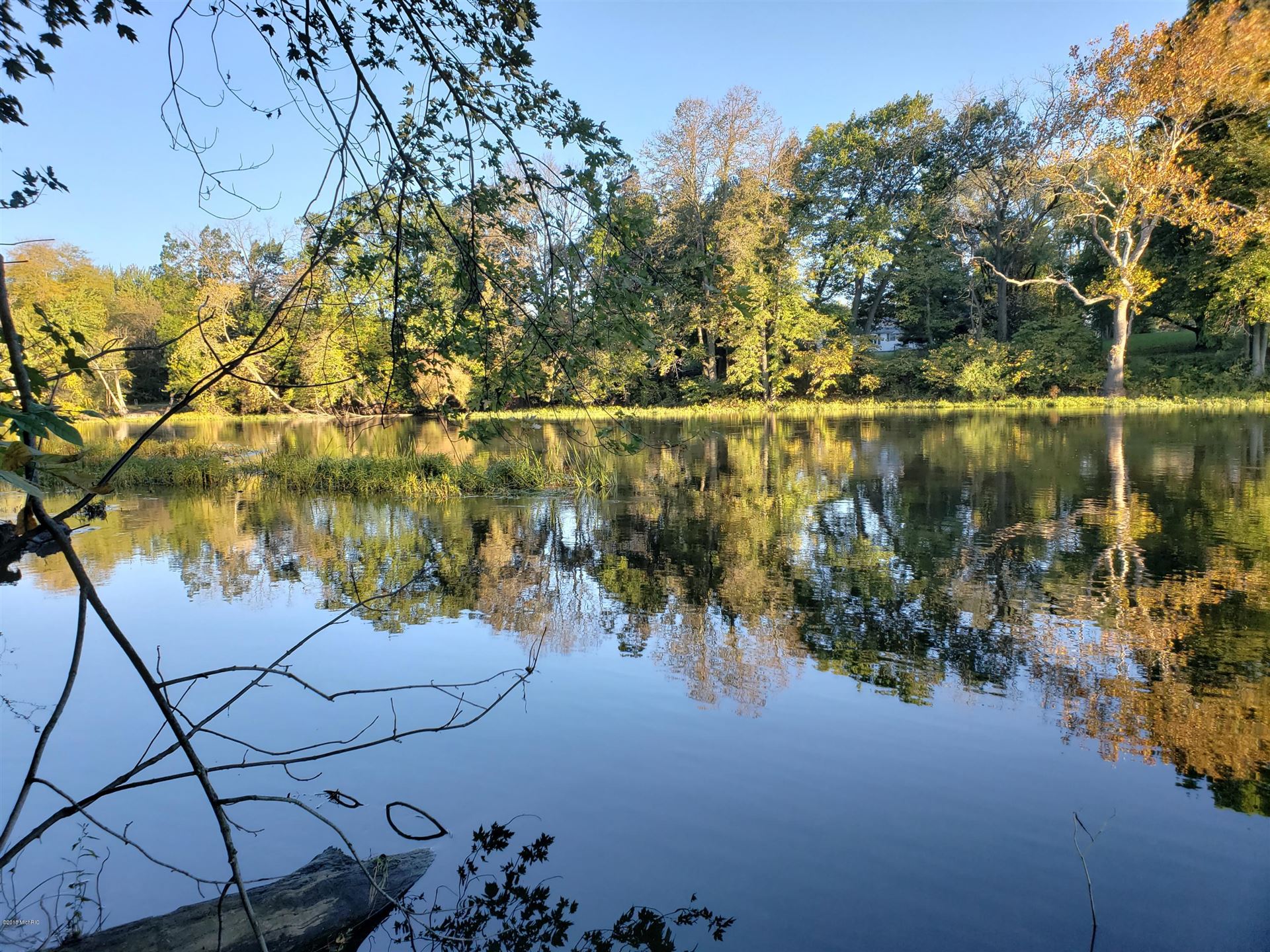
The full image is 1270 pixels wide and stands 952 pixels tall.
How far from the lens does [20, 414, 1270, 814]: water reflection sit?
5480mm

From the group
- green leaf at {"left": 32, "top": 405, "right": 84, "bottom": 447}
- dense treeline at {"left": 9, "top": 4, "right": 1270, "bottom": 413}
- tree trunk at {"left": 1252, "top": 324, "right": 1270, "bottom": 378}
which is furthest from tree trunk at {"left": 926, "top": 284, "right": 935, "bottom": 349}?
green leaf at {"left": 32, "top": 405, "right": 84, "bottom": 447}

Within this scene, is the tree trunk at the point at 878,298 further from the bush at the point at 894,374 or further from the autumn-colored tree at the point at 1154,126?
the autumn-colored tree at the point at 1154,126

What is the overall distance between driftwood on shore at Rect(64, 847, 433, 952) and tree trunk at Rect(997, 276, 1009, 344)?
131 ft

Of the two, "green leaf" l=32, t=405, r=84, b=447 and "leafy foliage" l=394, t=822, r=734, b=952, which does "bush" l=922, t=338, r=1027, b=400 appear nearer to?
"leafy foliage" l=394, t=822, r=734, b=952

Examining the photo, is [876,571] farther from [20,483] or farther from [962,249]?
[962,249]

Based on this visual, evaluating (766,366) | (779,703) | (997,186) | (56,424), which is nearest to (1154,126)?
(997,186)

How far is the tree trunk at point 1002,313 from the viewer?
38.6 m

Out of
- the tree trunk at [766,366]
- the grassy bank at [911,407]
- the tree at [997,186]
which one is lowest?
the grassy bank at [911,407]

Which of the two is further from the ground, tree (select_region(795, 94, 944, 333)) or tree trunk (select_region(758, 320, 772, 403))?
tree (select_region(795, 94, 944, 333))

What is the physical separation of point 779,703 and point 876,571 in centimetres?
388

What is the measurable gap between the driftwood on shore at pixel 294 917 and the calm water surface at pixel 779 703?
0.31m

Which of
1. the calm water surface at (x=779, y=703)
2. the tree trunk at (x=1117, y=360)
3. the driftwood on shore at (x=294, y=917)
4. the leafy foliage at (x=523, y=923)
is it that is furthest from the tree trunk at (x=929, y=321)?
the driftwood on shore at (x=294, y=917)

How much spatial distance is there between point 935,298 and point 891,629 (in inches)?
1666

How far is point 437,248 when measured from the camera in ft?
13.6
